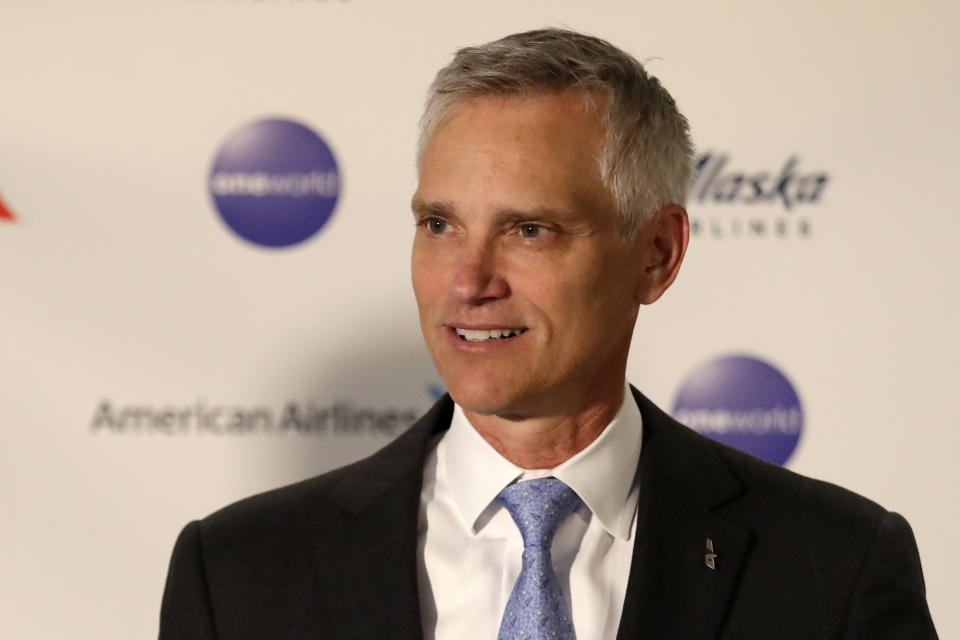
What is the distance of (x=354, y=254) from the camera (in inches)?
114

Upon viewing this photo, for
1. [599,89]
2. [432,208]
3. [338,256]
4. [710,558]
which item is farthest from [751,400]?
[432,208]

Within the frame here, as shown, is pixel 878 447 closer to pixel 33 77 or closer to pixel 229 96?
pixel 229 96

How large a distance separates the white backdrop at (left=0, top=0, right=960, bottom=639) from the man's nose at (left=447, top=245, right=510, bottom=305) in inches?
45.5

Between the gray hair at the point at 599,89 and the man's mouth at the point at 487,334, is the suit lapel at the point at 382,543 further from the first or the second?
the gray hair at the point at 599,89

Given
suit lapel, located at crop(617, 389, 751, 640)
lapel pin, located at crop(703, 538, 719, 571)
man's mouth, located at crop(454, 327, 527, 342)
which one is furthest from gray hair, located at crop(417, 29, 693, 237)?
lapel pin, located at crop(703, 538, 719, 571)

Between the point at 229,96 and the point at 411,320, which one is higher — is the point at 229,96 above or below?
above

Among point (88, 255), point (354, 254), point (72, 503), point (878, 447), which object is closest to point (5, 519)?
point (72, 503)

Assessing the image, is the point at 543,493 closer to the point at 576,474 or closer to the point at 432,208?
the point at 576,474

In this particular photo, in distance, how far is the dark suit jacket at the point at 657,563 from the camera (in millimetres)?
1789

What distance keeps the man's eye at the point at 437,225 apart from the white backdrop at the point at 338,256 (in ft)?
3.50

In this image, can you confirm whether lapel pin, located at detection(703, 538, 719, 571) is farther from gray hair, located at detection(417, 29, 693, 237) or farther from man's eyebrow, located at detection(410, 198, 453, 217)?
man's eyebrow, located at detection(410, 198, 453, 217)

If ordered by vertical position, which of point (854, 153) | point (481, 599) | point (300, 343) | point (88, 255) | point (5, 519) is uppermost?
point (854, 153)

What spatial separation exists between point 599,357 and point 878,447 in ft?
4.25

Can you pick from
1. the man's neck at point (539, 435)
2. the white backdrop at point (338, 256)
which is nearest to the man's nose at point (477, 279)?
the man's neck at point (539, 435)
